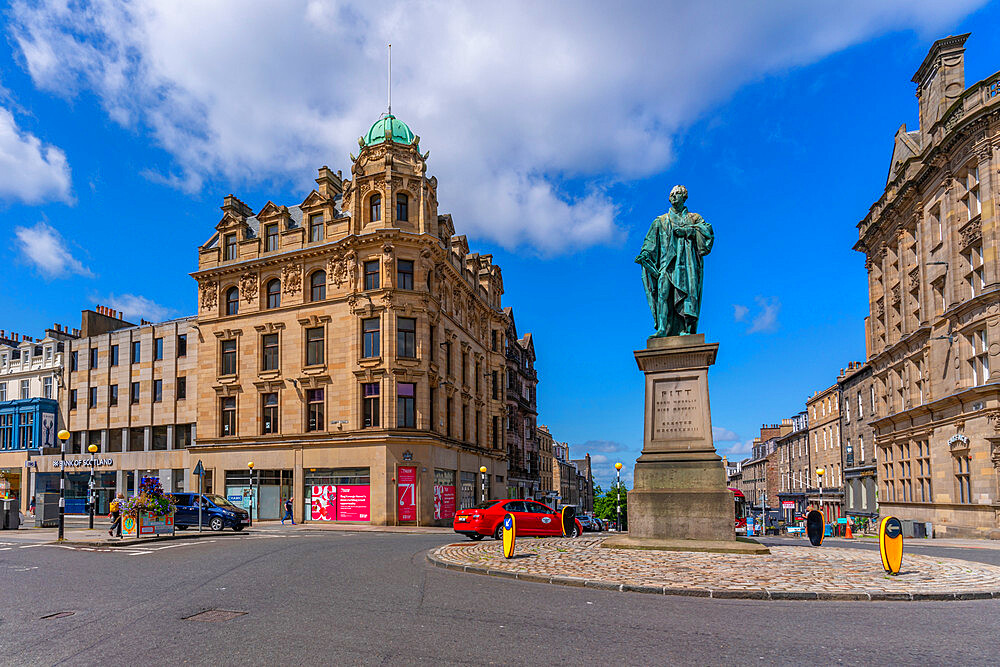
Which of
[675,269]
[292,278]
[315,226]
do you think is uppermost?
[315,226]

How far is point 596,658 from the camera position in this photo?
7.33 meters

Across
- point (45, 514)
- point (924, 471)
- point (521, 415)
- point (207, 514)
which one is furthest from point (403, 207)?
point (521, 415)

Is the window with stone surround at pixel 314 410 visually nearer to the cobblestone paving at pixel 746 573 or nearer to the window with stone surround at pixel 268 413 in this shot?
the window with stone surround at pixel 268 413

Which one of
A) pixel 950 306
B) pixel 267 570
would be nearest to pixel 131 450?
pixel 267 570

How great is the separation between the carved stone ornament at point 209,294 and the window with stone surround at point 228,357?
10.4 feet

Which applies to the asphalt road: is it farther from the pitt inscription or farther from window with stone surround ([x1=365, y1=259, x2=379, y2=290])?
window with stone surround ([x1=365, y1=259, x2=379, y2=290])

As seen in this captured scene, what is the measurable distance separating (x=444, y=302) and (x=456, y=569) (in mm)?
33174

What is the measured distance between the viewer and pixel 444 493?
4553cm

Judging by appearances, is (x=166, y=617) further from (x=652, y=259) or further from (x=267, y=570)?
(x=652, y=259)

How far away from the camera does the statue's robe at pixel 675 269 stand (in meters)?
18.0

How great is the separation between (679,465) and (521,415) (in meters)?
59.4

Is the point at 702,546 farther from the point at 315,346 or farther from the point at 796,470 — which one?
the point at 796,470

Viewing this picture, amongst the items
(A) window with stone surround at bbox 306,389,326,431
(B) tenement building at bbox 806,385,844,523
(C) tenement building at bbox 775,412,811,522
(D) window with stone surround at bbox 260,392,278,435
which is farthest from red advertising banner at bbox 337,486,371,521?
(C) tenement building at bbox 775,412,811,522

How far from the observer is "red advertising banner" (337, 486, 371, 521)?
136 ft
